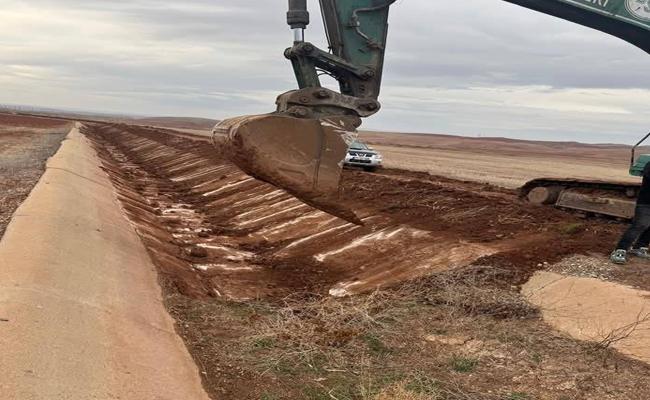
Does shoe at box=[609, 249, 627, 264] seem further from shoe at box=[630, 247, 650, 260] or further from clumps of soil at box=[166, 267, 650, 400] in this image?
clumps of soil at box=[166, 267, 650, 400]

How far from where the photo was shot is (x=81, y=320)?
5.93 metres

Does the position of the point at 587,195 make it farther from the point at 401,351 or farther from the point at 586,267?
the point at 401,351

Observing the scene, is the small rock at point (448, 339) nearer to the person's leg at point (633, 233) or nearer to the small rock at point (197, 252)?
the person's leg at point (633, 233)

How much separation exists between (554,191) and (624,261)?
198 inches

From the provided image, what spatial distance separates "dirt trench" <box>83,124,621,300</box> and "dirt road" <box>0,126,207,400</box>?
4.01 feet

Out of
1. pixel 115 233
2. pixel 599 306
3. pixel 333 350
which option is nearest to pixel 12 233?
pixel 115 233

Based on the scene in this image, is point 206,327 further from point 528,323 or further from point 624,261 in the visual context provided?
point 624,261

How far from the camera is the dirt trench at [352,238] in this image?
9.86m

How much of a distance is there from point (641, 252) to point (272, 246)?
6944mm

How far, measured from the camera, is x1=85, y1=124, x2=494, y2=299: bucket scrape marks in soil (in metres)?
10.1

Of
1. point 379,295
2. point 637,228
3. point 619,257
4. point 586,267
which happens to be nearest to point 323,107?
point 379,295

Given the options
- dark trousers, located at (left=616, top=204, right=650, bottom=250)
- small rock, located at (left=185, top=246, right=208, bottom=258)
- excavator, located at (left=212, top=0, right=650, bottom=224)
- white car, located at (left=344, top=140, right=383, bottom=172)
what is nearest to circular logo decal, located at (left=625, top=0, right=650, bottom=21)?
excavator, located at (left=212, top=0, right=650, bottom=224)

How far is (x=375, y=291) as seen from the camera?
8.91 metres

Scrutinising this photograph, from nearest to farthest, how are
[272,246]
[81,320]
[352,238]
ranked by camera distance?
[81,320]
[352,238]
[272,246]
